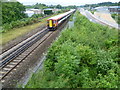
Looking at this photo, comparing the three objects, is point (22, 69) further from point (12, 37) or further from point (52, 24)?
point (52, 24)

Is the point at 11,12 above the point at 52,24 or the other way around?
above

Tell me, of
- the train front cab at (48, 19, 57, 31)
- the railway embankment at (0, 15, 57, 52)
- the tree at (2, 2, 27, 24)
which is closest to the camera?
the railway embankment at (0, 15, 57, 52)

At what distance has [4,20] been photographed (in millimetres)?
36438

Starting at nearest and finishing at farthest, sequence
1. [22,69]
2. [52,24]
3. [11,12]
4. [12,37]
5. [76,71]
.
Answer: [76,71], [22,69], [12,37], [52,24], [11,12]

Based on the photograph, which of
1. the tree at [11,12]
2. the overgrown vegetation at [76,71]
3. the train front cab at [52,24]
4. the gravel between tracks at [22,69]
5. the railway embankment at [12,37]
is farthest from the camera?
the tree at [11,12]

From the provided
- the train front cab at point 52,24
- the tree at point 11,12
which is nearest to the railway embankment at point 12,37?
the train front cab at point 52,24

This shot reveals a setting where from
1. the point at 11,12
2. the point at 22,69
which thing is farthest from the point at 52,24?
the point at 11,12

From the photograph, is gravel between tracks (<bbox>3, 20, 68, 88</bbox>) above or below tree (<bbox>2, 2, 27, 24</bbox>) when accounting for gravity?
below

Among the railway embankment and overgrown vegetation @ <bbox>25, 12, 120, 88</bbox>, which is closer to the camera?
overgrown vegetation @ <bbox>25, 12, 120, 88</bbox>

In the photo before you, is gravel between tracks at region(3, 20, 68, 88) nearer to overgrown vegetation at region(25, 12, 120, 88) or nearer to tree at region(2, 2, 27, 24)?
overgrown vegetation at region(25, 12, 120, 88)

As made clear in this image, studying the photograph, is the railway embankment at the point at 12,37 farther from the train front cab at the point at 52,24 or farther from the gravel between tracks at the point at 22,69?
the gravel between tracks at the point at 22,69

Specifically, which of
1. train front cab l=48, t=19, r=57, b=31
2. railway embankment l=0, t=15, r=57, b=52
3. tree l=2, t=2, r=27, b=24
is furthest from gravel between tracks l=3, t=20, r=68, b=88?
tree l=2, t=2, r=27, b=24

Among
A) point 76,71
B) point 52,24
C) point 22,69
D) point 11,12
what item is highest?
point 11,12

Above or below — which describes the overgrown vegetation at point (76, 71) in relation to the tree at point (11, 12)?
below
